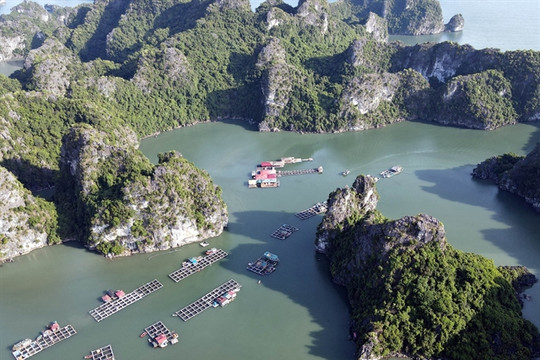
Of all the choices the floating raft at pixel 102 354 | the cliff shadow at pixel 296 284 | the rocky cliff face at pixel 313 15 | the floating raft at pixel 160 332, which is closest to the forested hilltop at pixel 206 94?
the rocky cliff face at pixel 313 15

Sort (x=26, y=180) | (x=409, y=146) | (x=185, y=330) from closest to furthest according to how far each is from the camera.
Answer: (x=185, y=330), (x=26, y=180), (x=409, y=146)

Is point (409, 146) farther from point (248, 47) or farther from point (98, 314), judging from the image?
point (98, 314)

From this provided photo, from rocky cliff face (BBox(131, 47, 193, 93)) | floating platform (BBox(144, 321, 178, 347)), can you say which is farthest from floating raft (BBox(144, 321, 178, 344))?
rocky cliff face (BBox(131, 47, 193, 93))

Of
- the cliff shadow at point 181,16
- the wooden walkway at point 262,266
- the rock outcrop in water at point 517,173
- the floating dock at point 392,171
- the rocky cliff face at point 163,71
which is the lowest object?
the wooden walkway at point 262,266

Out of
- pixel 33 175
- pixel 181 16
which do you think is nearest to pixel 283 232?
pixel 33 175

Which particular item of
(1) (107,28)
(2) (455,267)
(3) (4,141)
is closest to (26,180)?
(3) (4,141)

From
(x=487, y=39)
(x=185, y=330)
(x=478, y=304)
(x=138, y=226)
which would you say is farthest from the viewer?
(x=487, y=39)

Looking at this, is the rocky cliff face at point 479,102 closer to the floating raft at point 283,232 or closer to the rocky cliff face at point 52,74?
the floating raft at point 283,232

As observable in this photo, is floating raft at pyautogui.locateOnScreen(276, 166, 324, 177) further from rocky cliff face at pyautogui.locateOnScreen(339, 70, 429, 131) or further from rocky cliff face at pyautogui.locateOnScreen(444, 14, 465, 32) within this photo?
rocky cliff face at pyautogui.locateOnScreen(444, 14, 465, 32)
